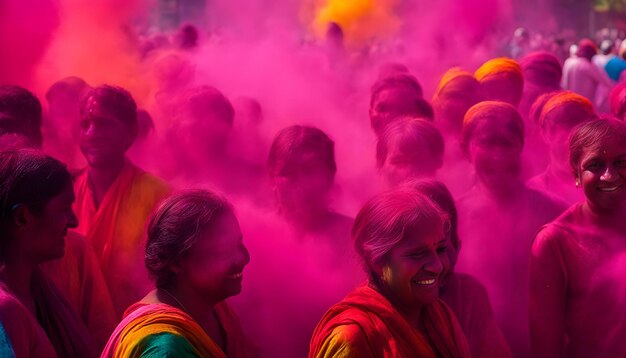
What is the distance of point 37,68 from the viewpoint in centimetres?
718

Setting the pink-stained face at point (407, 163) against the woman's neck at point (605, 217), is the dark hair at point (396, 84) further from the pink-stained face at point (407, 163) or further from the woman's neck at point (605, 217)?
the woman's neck at point (605, 217)

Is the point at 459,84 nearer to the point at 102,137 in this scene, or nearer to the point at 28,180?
the point at 102,137

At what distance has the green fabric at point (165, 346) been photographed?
99.3 inches

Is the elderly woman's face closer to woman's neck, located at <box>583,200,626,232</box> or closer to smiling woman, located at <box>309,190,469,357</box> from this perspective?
smiling woman, located at <box>309,190,469,357</box>

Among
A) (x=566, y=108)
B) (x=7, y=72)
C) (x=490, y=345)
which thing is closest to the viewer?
(x=490, y=345)

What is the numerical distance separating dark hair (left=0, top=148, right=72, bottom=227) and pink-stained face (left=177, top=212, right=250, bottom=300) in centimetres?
52

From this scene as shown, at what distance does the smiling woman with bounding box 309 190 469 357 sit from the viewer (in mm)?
2764

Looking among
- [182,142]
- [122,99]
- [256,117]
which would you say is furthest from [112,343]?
[256,117]

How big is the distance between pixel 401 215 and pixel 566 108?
8.76ft

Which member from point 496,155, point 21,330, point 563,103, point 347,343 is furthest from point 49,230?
point 563,103

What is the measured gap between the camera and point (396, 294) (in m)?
2.89

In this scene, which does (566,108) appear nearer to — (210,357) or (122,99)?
(122,99)

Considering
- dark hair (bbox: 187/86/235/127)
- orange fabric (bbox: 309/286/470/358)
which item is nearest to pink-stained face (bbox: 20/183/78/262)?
orange fabric (bbox: 309/286/470/358)

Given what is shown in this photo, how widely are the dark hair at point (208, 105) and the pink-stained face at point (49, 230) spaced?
7.69 feet
